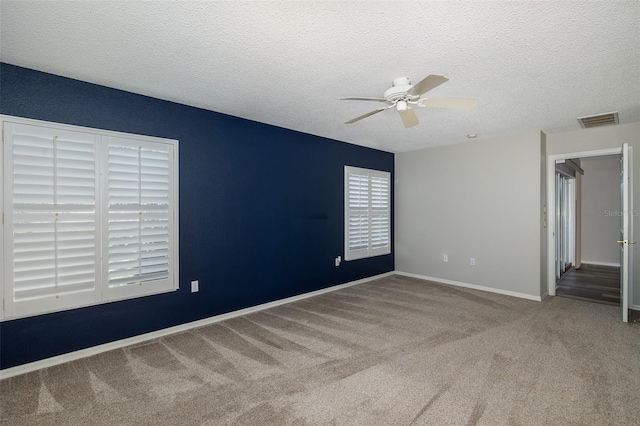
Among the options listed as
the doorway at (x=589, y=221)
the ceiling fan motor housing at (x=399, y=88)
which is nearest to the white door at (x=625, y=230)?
the doorway at (x=589, y=221)

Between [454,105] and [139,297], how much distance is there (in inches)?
132

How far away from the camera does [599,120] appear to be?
386 centimetres

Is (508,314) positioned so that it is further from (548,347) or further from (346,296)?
(346,296)

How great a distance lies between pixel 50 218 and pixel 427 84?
10.2ft

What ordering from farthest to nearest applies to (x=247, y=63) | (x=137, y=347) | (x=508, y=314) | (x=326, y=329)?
1. (x=508, y=314)
2. (x=326, y=329)
3. (x=137, y=347)
4. (x=247, y=63)

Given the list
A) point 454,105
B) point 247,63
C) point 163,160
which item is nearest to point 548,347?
point 454,105

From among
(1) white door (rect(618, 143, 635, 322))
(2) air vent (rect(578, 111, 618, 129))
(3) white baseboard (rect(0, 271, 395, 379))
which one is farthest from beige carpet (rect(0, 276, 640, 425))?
(2) air vent (rect(578, 111, 618, 129))

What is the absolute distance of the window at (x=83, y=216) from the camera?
2.44m

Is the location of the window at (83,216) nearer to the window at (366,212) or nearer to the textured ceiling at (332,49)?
the textured ceiling at (332,49)

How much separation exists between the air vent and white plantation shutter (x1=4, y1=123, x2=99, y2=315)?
5.39m

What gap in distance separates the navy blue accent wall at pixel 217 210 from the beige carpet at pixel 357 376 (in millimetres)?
287

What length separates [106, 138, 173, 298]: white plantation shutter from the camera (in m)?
2.88

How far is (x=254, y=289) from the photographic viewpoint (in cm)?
398

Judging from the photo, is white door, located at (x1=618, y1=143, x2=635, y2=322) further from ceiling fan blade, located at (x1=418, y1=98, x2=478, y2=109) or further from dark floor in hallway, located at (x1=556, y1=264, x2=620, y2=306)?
ceiling fan blade, located at (x1=418, y1=98, x2=478, y2=109)
